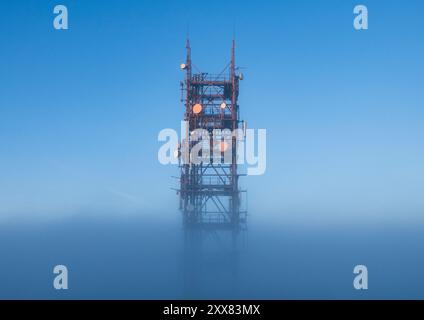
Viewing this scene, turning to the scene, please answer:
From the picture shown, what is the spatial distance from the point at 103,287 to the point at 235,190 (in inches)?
515

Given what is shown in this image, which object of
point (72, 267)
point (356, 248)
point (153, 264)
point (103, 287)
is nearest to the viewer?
point (103, 287)

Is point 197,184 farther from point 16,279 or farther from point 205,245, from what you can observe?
point 16,279

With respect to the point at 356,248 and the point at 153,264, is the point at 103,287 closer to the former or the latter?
the point at 153,264

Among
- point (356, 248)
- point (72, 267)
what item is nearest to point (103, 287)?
point (72, 267)

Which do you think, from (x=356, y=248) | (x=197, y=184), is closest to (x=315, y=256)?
(x=356, y=248)

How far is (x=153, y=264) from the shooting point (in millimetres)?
32438

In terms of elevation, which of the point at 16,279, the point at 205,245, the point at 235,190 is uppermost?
the point at 235,190

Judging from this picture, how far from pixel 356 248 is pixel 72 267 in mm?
32601
